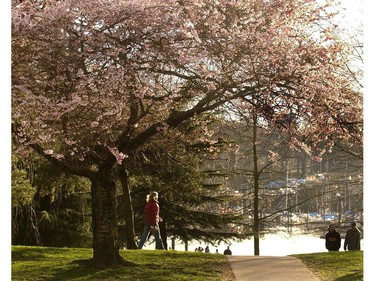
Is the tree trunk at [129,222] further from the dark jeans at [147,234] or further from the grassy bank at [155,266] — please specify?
the grassy bank at [155,266]

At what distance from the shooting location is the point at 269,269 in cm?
741

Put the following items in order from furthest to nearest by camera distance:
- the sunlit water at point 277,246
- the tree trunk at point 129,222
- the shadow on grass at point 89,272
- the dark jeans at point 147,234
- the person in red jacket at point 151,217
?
Result: the sunlit water at point 277,246 → the tree trunk at point 129,222 → the dark jeans at point 147,234 → the person in red jacket at point 151,217 → the shadow on grass at point 89,272

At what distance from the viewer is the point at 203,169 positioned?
7988mm

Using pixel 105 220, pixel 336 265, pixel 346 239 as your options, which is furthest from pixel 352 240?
pixel 105 220

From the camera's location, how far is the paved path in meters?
7.21

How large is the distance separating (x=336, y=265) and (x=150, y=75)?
328cm

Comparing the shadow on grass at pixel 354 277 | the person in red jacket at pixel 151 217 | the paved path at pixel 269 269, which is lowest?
the shadow on grass at pixel 354 277

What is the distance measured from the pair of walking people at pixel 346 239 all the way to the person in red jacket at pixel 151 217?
2.41 m

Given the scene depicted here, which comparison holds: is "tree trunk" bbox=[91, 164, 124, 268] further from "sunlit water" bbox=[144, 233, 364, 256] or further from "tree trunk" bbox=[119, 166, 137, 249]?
"sunlit water" bbox=[144, 233, 364, 256]

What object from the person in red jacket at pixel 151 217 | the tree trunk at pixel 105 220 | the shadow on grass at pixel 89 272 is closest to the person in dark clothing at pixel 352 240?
the person in red jacket at pixel 151 217

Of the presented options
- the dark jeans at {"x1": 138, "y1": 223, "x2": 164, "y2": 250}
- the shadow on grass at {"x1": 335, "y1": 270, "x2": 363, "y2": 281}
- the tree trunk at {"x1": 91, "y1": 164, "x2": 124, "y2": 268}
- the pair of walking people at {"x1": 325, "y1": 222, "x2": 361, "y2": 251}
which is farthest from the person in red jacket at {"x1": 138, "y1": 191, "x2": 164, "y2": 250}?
the pair of walking people at {"x1": 325, "y1": 222, "x2": 361, "y2": 251}

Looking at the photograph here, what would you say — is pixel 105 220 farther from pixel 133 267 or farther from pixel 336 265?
pixel 336 265

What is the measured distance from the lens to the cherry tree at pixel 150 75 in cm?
639

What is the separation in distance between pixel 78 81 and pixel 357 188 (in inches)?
200
